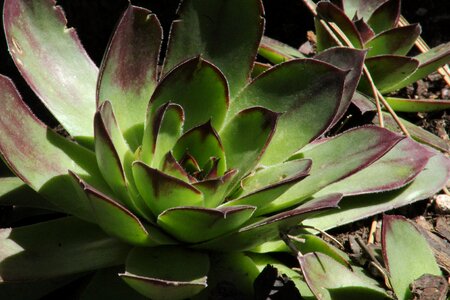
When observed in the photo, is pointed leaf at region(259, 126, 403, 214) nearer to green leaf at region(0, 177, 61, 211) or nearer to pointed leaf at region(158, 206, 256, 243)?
pointed leaf at region(158, 206, 256, 243)

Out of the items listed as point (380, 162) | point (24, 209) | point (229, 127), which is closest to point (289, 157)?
point (229, 127)

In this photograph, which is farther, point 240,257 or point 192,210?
point 240,257

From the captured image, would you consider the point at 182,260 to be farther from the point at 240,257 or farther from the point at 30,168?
the point at 30,168

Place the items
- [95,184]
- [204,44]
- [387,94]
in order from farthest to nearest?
1. [387,94]
2. [204,44]
3. [95,184]

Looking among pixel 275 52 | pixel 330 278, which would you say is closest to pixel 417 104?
pixel 275 52

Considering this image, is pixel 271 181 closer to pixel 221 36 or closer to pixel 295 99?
pixel 295 99

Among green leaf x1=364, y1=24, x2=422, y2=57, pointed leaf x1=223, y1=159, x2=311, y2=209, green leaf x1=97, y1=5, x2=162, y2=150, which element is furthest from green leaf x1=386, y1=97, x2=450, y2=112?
green leaf x1=97, y1=5, x2=162, y2=150
